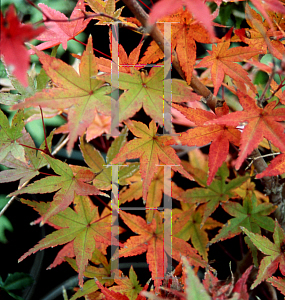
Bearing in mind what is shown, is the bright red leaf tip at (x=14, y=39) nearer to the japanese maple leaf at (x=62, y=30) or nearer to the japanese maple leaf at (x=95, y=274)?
the japanese maple leaf at (x=62, y=30)

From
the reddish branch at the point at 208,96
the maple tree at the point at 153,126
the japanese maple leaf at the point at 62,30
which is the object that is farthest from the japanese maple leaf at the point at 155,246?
the japanese maple leaf at the point at 62,30

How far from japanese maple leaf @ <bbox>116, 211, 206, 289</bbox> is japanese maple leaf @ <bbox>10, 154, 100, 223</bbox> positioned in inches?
4.9

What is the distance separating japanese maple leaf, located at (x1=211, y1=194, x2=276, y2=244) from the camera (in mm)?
536

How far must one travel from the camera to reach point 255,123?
0.41 metres

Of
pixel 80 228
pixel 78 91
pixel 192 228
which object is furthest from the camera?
pixel 192 228

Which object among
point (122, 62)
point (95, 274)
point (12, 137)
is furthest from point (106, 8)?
point (95, 274)

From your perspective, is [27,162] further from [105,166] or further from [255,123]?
[255,123]

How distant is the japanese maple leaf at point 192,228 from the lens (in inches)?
22.5

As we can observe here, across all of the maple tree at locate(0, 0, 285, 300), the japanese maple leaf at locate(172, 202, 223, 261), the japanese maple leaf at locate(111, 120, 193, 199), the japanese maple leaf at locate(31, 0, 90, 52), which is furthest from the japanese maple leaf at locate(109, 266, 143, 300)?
the japanese maple leaf at locate(31, 0, 90, 52)

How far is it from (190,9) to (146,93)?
147 millimetres

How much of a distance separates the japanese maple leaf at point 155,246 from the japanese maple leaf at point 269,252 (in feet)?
0.34

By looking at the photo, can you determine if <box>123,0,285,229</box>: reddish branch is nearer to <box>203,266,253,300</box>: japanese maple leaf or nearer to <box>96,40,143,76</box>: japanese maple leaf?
<box>96,40,143,76</box>: japanese maple leaf

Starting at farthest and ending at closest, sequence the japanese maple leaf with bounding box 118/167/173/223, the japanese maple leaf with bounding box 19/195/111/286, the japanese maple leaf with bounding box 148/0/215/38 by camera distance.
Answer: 1. the japanese maple leaf with bounding box 118/167/173/223
2. the japanese maple leaf with bounding box 19/195/111/286
3. the japanese maple leaf with bounding box 148/0/215/38

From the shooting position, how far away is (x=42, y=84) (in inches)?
20.7
